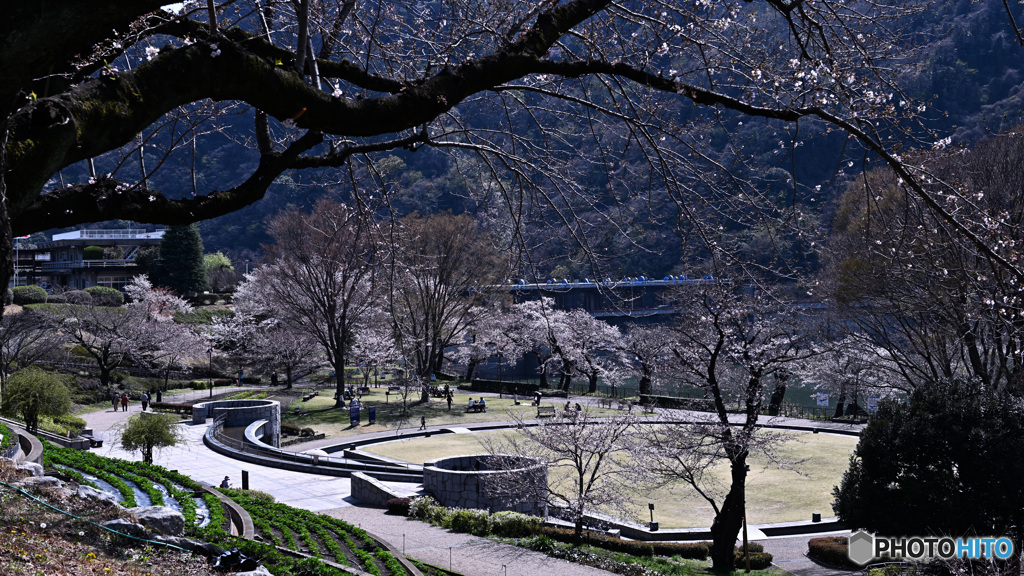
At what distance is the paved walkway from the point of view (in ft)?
47.7

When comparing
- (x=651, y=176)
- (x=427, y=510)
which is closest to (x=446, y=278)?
(x=427, y=510)

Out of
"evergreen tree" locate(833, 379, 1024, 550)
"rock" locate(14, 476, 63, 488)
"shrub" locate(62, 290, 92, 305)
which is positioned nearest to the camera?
"rock" locate(14, 476, 63, 488)

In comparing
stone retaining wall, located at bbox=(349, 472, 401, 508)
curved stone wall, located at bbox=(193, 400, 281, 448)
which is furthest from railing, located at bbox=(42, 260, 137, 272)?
stone retaining wall, located at bbox=(349, 472, 401, 508)

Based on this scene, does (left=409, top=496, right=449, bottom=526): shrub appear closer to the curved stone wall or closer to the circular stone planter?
the circular stone planter

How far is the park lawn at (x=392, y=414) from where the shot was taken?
33938 millimetres

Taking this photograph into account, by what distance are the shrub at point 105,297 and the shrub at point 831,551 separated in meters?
52.7

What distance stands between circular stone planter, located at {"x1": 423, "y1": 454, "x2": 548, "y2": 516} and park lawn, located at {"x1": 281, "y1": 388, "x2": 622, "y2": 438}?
1126 cm

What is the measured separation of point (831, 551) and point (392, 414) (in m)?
25.0

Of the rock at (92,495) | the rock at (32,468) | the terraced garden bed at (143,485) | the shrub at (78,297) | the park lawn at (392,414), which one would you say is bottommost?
the park lawn at (392,414)

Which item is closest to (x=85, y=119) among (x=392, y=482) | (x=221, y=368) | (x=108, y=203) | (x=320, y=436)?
(x=108, y=203)

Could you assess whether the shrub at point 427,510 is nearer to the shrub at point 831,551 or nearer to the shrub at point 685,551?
the shrub at point 685,551

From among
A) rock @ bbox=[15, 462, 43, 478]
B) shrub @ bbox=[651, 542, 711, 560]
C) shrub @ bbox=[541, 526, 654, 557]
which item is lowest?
shrub @ bbox=[651, 542, 711, 560]

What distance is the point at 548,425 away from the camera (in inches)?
764

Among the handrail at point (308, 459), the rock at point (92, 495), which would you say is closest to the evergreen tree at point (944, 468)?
the rock at point (92, 495)
